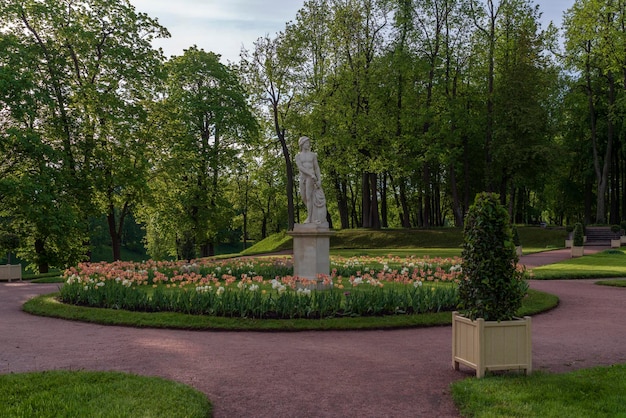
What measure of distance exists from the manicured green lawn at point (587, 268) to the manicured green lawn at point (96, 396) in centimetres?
1647

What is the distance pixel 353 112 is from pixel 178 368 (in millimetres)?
34411

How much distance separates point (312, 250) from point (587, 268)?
1397cm

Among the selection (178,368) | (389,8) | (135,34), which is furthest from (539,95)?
(178,368)

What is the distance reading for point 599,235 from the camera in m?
38.2

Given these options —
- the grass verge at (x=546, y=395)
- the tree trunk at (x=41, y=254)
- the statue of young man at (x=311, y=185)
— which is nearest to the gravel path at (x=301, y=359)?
the grass verge at (x=546, y=395)

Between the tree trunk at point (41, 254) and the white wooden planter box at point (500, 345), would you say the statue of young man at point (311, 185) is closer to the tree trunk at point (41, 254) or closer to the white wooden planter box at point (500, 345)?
the white wooden planter box at point (500, 345)

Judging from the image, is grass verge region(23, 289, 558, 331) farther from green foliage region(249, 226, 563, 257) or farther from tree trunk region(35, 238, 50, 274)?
green foliage region(249, 226, 563, 257)

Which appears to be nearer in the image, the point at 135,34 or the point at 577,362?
the point at 577,362

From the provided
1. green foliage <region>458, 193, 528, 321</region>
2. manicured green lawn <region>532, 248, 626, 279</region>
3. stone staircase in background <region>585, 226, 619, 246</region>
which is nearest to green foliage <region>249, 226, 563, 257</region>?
stone staircase in background <region>585, 226, 619, 246</region>

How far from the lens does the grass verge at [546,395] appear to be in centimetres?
546

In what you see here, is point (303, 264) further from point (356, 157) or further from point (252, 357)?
point (356, 157)

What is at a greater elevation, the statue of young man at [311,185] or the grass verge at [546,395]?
the statue of young man at [311,185]

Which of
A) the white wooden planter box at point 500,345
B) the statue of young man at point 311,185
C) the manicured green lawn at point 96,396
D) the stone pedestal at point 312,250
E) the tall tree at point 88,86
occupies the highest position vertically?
the tall tree at point 88,86

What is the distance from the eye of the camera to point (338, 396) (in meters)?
6.21
